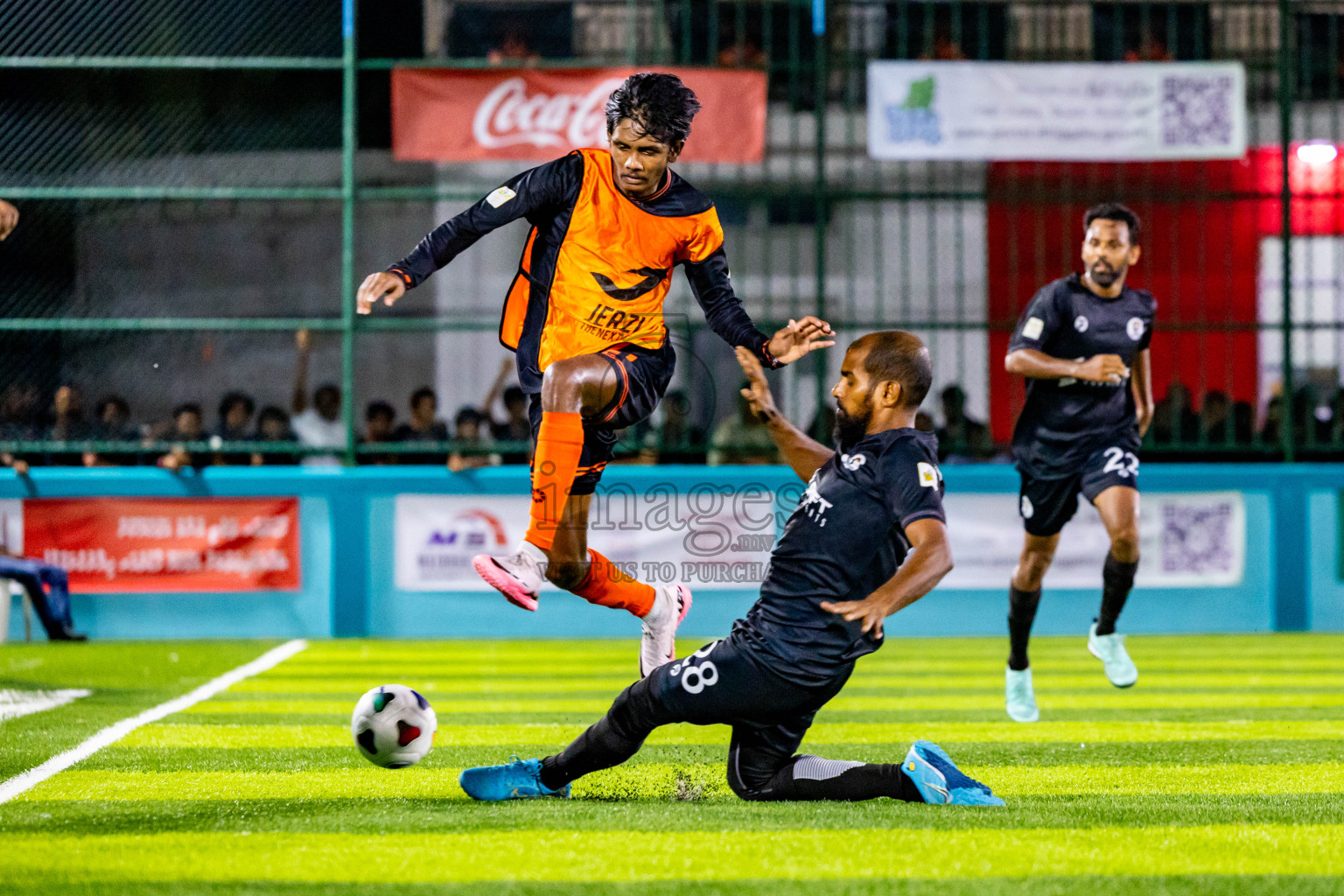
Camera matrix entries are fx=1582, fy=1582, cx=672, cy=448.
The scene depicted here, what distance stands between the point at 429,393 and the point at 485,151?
195 cm

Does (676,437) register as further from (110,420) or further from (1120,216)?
(1120,216)

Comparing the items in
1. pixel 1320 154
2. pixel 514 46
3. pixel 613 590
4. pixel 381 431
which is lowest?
pixel 613 590

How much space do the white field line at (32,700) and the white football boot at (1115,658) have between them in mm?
4613

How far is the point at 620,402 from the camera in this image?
5359 mm

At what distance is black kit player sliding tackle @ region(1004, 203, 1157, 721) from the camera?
6.86m

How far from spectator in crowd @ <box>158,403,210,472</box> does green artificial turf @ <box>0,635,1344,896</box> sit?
3.35 meters

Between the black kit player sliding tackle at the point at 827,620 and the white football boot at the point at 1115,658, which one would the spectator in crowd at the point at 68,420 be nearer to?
the white football boot at the point at 1115,658

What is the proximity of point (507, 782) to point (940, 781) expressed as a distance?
117 centimetres

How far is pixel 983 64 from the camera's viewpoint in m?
12.1

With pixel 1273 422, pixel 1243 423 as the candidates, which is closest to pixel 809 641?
pixel 1243 423

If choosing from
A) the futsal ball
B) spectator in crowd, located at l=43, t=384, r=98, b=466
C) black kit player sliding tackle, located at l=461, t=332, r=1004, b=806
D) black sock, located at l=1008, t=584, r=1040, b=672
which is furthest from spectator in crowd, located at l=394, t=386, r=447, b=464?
black kit player sliding tackle, located at l=461, t=332, r=1004, b=806

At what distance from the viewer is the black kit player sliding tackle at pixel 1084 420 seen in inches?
270

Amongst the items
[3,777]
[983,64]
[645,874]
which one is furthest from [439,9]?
[645,874]

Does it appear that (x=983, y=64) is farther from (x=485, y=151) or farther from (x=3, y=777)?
(x=3, y=777)
